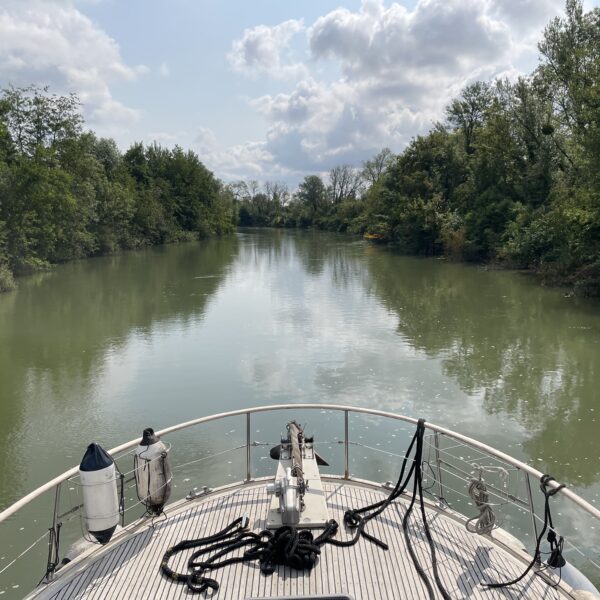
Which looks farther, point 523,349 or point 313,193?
point 313,193

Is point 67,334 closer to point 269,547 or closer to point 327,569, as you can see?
point 269,547

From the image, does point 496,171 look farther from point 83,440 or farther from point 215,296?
point 83,440

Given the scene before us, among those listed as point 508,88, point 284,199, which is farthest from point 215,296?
point 284,199

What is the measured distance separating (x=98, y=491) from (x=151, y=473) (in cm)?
46

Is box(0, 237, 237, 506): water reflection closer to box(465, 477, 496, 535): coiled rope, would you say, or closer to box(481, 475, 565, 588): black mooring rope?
box(465, 477, 496, 535): coiled rope

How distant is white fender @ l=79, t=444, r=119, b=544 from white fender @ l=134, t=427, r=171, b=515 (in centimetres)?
29

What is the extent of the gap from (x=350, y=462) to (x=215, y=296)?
612 inches

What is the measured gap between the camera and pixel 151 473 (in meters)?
4.24

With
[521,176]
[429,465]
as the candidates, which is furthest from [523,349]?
[521,176]

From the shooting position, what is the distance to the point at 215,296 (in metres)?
22.3

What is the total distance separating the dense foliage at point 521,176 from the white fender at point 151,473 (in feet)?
59.7

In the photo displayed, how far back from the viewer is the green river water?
28.3 feet

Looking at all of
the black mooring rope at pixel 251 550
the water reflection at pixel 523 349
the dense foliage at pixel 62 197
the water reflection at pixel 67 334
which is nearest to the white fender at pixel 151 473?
the black mooring rope at pixel 251 550

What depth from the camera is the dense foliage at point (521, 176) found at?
2005 cm
